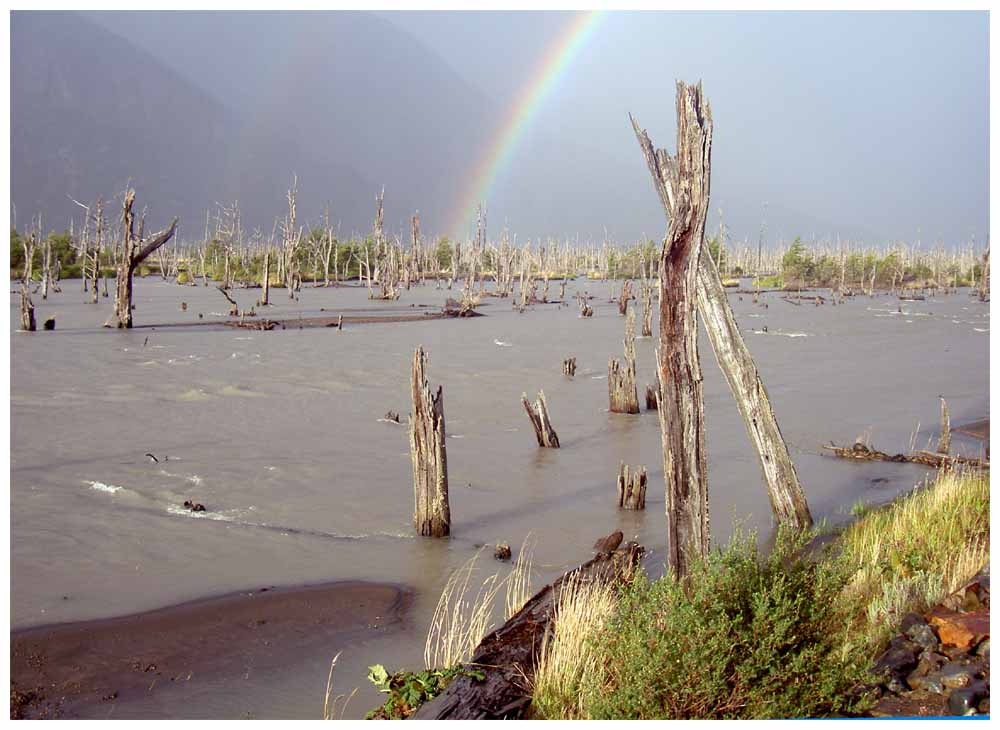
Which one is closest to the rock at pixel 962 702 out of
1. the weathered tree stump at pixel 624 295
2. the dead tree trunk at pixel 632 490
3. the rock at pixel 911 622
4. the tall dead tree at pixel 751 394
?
the rock at pixel 911 622

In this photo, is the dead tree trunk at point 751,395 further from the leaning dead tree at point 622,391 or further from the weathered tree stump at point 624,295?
the weathered tree stump at point 624,295

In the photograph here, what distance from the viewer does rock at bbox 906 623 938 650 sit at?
477 centimetres

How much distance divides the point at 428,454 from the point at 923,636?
4.54 meters

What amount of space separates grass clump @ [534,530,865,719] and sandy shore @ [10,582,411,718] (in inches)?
95.4

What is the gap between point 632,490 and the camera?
974 cm

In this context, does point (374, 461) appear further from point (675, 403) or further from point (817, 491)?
point (675, 403)

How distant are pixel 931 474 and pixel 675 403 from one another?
653cm

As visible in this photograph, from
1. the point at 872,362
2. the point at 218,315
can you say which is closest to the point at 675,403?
the point at 872,362

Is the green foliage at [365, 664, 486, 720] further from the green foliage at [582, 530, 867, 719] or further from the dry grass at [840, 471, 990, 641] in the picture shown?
the dry grass at [840, 471, 990, 641]

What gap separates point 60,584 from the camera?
24.8ft

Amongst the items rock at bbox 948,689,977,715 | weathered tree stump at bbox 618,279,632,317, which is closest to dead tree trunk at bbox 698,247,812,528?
rock at bbox 948,689,977,715

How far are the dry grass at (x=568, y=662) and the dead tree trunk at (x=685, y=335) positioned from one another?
3.58 ft

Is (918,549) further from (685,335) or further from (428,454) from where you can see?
(428,454)

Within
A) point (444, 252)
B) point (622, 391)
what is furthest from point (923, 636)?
point (444, 252)
